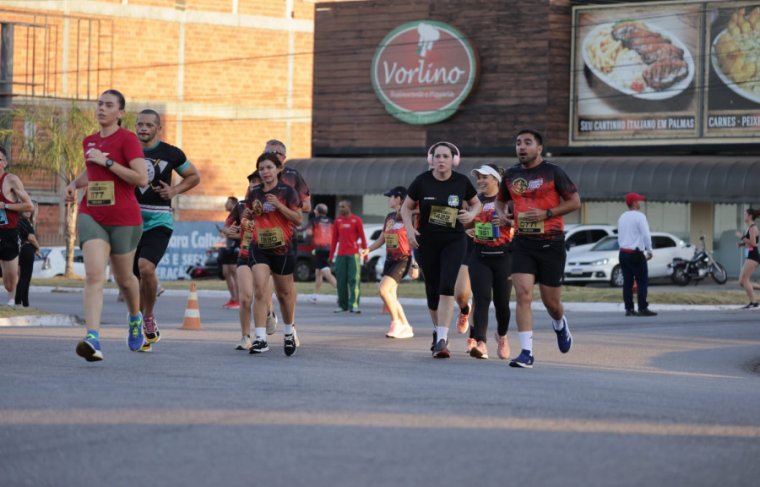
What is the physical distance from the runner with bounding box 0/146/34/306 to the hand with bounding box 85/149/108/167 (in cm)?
584

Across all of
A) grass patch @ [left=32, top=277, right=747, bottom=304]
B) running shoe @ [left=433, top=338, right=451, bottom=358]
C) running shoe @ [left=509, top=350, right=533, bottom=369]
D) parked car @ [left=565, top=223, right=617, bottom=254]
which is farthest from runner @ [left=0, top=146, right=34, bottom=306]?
parked car @ [left=565, top=223, right=617, bottom=254]

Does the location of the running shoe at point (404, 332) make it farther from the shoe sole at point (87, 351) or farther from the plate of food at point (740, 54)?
the plate of food at point (740, 54)

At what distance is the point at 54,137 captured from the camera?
45500 mm

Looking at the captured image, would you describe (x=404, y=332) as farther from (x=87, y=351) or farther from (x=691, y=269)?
(x=691, y=269)

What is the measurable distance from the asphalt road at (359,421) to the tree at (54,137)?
32.9 meters

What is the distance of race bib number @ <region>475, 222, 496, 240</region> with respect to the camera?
1377 cm

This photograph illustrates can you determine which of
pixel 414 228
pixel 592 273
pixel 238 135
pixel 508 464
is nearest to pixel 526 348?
pixel 414 228

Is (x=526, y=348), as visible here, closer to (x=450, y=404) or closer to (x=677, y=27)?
(x=450, y=404)

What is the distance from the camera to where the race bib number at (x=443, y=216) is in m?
13.3

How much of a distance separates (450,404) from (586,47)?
3856 centimetres

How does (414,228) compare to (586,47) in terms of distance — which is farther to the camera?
(586,47)

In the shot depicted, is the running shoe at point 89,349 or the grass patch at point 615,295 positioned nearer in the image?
the running shoe at point 89,349

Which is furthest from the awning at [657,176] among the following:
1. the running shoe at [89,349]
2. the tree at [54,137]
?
the running shoe at [89,349]

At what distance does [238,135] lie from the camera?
6338 cm
